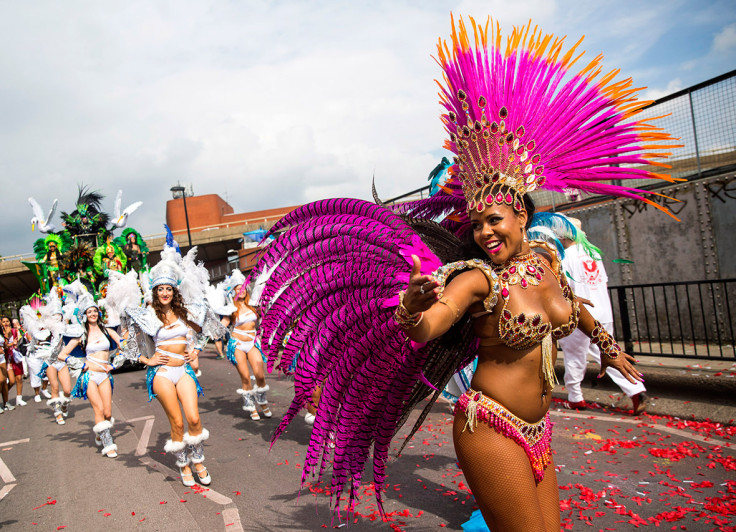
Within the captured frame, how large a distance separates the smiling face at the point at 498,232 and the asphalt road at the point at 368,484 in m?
2.25

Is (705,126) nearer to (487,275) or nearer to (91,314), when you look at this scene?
(487,275)

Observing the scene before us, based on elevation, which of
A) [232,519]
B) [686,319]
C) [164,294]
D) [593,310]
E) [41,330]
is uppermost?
[164,294]

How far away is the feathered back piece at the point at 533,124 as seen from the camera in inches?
96.4

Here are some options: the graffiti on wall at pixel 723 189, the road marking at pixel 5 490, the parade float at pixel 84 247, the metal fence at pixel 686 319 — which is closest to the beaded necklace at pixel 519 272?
the metal fence at pixel 686 319

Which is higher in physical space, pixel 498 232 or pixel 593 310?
pixel 498 232

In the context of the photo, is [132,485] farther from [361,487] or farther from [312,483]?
[361,487]

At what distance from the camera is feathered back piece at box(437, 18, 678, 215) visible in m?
2.45

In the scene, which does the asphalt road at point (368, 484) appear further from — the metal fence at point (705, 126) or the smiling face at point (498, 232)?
the metal fence at point (705, 126)

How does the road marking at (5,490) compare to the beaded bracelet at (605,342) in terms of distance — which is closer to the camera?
the beaded bracelet at (605,342)

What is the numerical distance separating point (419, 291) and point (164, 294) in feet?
14.6

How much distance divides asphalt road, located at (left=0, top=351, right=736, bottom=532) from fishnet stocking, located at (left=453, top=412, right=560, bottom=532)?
1.58m

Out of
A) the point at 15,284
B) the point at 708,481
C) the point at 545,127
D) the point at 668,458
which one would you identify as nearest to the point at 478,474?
the point at 545,127

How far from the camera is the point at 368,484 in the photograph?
4.65 meters

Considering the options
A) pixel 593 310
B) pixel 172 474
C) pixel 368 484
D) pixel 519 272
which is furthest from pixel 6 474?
pixel 593 310
